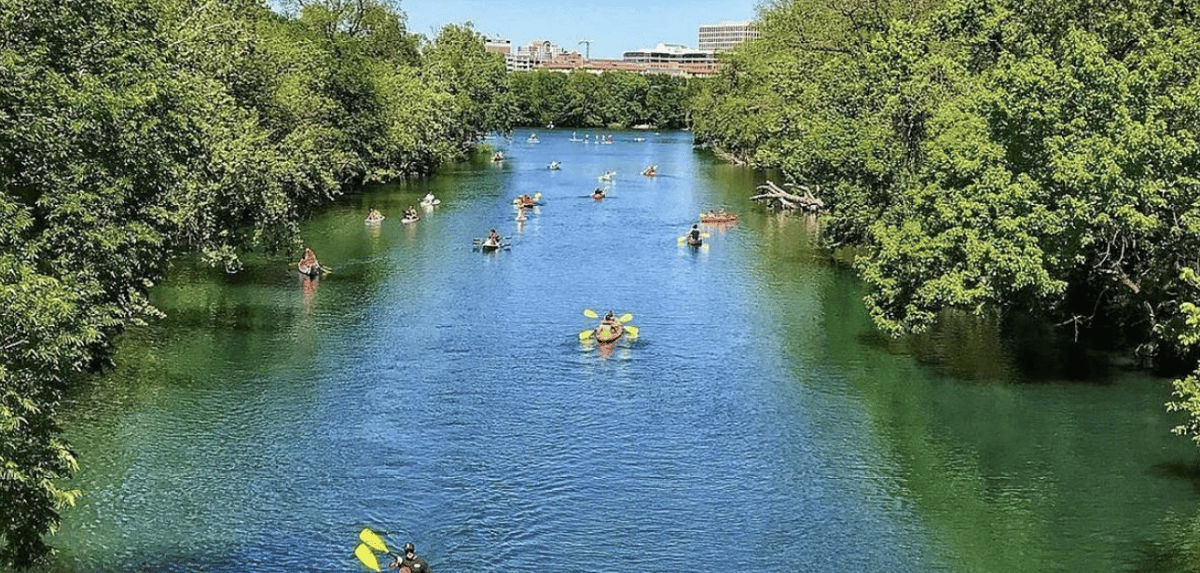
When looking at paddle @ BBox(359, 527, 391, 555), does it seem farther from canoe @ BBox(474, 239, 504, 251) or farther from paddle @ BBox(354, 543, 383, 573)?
canoe @ BBox(474, 239, 504, 251)

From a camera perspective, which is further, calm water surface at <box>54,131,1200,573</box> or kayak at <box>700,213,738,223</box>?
kayak at <box>700,213,738,223</box>

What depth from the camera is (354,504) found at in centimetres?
2811

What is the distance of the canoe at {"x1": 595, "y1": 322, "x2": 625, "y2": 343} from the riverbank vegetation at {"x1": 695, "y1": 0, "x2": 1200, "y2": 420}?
840cm

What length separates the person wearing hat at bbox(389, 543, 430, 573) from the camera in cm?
2386

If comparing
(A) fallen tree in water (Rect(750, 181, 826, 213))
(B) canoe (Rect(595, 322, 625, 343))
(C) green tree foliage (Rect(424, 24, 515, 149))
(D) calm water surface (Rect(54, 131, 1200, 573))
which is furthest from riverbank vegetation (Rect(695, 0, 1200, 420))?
(C) green tree foliage (Rect(424, 24, 515, 149))

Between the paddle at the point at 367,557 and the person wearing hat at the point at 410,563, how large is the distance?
1.04 feet

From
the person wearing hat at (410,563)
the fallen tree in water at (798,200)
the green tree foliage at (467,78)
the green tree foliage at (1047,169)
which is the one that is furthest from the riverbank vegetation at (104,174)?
the green tree foliage at (467,78)

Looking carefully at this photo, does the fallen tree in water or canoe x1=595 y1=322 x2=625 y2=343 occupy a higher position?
the fallen tree in water

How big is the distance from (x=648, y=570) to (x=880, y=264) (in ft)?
55.6

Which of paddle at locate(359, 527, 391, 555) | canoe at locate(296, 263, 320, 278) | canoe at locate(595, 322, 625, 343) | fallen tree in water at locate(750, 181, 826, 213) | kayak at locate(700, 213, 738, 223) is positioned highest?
fallen tree in water at locate(750, 181, 826, 213)

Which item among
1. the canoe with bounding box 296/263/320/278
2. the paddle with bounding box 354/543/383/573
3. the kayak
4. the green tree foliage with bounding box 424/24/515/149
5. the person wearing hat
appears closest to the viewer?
the person wearing hat

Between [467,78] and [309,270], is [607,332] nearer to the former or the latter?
[309,270]

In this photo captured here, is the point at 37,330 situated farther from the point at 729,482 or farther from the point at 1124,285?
the point at 1124,285

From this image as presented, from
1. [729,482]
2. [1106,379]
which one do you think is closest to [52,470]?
[729,482]
